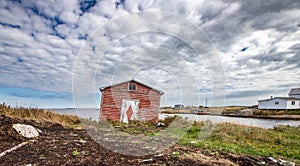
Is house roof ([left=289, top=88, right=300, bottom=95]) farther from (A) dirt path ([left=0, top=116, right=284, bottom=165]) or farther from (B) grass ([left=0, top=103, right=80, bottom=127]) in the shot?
(A) dirt path ([left=0, top=116, right=284, bottom=165])

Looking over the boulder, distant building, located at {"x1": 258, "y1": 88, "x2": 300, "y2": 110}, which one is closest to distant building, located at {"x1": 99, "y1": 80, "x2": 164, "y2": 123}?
the boulder

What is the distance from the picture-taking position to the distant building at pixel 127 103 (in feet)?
64.7

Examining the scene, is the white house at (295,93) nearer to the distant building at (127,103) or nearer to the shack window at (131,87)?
the distant building at (127,103)

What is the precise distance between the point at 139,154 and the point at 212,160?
6.61 feet

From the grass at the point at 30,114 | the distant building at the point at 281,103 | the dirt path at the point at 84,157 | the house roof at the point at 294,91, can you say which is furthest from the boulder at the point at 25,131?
the house roof at the point at 294,91

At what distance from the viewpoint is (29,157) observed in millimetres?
5594

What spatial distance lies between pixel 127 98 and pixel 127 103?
0.47 meters

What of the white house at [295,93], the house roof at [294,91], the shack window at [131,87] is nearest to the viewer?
the shack window at [131,87]

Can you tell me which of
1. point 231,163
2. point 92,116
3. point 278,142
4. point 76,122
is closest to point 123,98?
point 92,116

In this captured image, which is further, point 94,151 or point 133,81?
point 133,81

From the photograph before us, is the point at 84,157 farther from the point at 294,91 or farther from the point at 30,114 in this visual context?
the point at 294,91

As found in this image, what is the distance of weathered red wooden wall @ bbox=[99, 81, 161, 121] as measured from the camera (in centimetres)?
1968

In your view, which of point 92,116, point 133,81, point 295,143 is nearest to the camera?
point 295,143

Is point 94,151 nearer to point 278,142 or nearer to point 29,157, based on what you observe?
point 29,157
